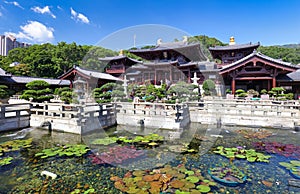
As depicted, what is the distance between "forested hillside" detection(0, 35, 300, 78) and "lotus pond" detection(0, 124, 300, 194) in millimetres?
29569

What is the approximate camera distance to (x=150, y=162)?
647cm

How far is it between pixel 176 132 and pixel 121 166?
5.06 m

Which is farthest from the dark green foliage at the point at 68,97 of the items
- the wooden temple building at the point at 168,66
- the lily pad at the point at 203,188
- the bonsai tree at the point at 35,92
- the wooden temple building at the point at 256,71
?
the wooden temple building at the point at 256,71

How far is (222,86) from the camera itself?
23.1 metres

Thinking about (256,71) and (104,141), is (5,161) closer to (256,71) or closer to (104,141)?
(104,141)

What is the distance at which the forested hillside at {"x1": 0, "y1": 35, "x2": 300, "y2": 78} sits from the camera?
1531 inches

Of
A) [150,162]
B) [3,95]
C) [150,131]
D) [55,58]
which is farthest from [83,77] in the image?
[55,58]

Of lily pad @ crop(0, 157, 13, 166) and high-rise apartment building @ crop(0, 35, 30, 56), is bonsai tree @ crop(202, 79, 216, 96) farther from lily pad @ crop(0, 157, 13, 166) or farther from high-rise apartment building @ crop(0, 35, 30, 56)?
high-rise apartment building @ crop(0, 35, 30, 56)

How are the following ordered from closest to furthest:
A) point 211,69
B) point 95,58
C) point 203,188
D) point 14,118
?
point 203,188 → point 14,118 → point 211,69 → point 95,58

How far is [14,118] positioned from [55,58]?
36.4 meters

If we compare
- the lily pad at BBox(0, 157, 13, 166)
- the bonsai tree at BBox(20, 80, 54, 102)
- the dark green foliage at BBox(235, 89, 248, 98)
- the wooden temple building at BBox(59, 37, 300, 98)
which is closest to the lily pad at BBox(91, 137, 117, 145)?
the lily pad at BBox(0, 157, 13, 166)

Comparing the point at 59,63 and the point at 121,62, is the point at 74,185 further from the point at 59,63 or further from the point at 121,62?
the point at 59,63

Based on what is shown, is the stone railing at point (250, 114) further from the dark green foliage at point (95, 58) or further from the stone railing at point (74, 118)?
the dark green foliage at point (95, 58)

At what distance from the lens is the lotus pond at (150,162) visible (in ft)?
16.1
